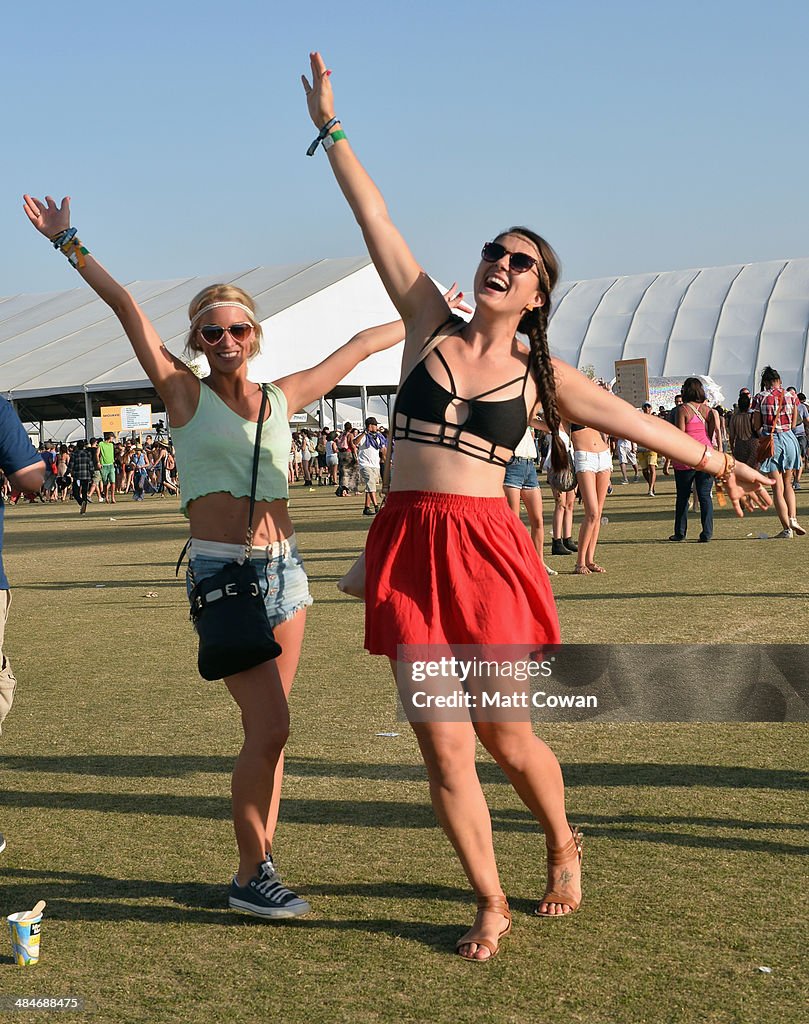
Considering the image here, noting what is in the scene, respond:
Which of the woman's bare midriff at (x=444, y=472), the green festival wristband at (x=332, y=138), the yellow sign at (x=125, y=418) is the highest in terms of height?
the green festival wristband at (x=332, y=138)

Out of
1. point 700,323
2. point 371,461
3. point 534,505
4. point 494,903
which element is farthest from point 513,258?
point 700,323

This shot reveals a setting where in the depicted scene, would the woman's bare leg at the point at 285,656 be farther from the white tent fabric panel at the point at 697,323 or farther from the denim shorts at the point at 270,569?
the white tent fabric panel at the point at 697,323

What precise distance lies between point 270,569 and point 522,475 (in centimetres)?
905

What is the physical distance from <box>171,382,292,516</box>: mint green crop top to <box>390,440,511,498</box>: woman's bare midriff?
0.59 m

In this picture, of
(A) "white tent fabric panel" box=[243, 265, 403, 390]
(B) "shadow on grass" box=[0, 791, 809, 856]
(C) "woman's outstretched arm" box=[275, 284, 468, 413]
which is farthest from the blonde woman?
(A) "white tent fabric panel" box=[243, 265, 403, 390]

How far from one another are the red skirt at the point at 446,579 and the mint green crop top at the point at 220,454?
619 millimetres

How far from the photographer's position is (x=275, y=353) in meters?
49.9

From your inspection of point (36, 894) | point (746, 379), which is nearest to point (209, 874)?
point (36, 894)

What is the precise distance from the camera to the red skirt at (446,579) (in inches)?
148

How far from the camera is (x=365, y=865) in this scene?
4.66 m

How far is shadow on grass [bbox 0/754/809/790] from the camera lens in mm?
→ 5629

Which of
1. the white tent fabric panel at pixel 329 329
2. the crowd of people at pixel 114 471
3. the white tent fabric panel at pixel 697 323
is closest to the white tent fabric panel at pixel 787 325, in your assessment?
the white tent fabric panel at pixel 697 323

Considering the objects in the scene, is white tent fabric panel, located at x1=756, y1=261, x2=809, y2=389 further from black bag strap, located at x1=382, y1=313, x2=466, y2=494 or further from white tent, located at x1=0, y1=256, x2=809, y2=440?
black bag strap, located at x1=382, y1=313, x2=466, y2=494

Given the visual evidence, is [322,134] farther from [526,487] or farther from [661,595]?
[526,487]
